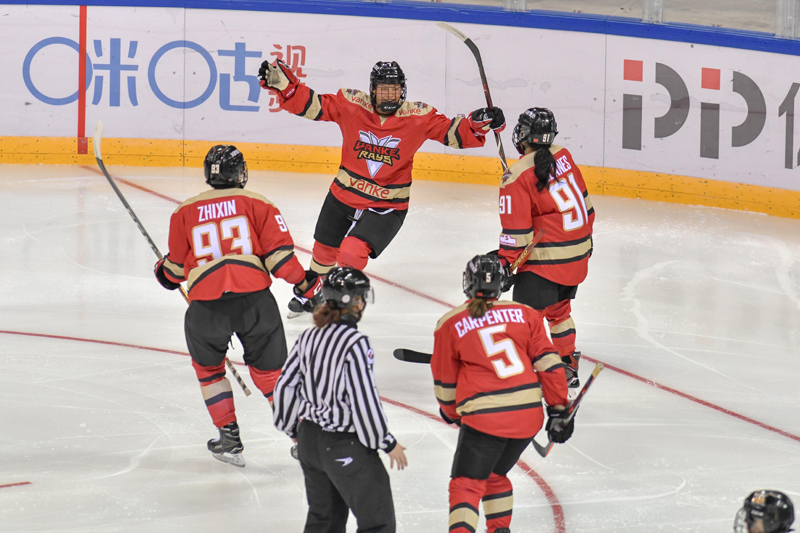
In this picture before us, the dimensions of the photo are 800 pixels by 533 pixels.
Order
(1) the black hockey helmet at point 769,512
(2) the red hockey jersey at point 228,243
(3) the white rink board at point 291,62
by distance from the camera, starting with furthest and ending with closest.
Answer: (3) the white rink board at point 291,62, (2) the red hockey jersey at point 228,243, (1) the black hockey helmet at point 769,512

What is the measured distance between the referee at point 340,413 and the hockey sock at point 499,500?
494 mm

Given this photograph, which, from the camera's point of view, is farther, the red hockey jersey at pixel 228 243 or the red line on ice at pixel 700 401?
the red line on ice at pixel 700 401

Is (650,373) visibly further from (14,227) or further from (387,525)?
(14,227)

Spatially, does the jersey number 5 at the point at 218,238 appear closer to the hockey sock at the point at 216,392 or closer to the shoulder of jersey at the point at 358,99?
the hockey sock at the point at 216,392

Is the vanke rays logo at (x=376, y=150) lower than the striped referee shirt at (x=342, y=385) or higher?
higher

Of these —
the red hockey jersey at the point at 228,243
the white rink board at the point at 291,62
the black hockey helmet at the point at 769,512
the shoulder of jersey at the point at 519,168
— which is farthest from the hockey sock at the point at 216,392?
the white rink board at the point at 291,62

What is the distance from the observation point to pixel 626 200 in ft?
30.1

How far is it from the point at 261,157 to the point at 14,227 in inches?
105

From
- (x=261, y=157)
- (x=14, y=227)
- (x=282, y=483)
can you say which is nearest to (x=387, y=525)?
(x=282, y=483)

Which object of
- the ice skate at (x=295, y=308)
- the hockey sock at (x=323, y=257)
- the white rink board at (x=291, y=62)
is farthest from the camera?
the white rink board at (x=291, y=62)

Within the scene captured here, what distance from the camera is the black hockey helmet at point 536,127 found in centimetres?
487

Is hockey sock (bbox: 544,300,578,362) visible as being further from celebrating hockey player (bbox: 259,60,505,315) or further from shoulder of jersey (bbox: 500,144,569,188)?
celebrating hockey player (bbox: 259,60,505,315)

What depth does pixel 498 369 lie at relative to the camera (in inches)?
132

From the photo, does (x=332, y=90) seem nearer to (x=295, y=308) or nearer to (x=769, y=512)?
(x=295, y=308)
